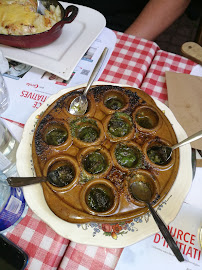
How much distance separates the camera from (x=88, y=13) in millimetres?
1780

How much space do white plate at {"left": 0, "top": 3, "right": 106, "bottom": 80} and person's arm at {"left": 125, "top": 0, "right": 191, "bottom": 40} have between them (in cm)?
35

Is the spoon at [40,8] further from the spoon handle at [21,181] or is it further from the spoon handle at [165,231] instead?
the spoon handle at [165,231]

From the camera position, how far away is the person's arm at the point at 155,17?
193cm

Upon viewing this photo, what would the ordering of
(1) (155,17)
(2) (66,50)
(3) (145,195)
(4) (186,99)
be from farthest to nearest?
1. (1) (155,17)
2. (2) (66,50)
3. (4) (186,99)
4. (3) (145,195)

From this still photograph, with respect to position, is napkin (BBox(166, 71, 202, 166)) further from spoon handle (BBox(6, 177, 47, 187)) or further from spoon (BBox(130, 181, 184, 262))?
spoon handle (BBox(6, 177, 47, 187))

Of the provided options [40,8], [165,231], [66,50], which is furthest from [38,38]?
[165,231]

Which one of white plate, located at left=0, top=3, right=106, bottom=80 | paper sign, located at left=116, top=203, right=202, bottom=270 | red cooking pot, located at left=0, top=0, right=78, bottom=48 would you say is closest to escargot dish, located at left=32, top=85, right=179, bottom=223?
paper sign, located at left=116, top=203, right=202, bottom=270

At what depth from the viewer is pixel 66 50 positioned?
5.19 ft

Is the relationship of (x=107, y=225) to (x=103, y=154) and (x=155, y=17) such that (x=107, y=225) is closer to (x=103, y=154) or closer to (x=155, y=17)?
(x=103, y=154)

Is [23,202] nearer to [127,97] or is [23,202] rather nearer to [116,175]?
[116,175]

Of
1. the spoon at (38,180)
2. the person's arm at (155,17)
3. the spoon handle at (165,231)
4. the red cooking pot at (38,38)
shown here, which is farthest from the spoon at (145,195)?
the person's arm at (155,17)

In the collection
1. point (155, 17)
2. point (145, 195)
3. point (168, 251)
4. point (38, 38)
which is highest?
point (155, 17)

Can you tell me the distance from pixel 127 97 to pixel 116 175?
43cm

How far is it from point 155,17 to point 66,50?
0.86m
